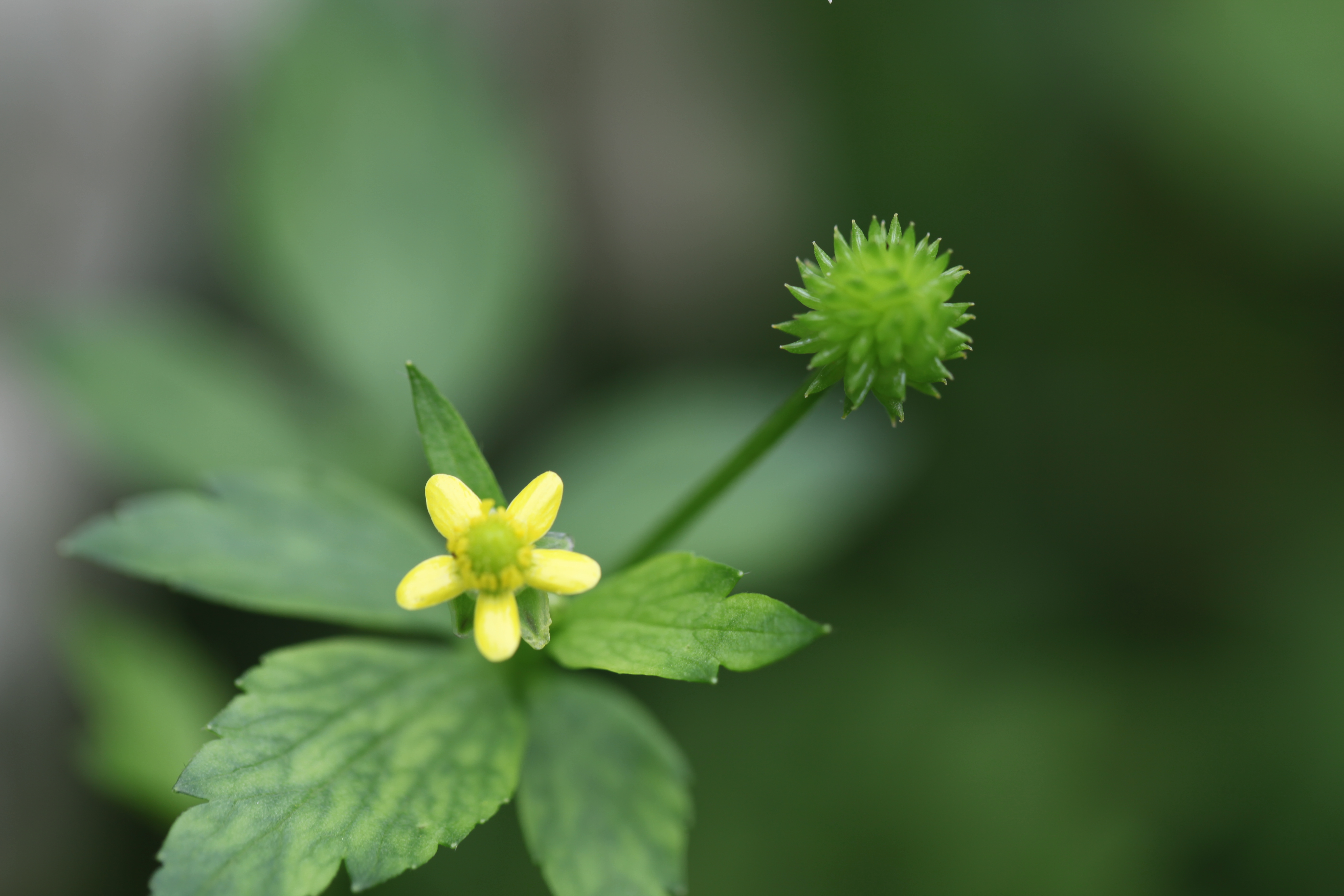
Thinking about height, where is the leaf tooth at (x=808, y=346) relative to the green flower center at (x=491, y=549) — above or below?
above

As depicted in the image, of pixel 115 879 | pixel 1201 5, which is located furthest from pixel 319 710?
pixel 1201 5

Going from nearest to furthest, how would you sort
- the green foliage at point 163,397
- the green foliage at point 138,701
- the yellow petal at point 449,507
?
the yellow petal at point 449,507 → the green foliage at point 138,701 → the green foliage at point 163,397

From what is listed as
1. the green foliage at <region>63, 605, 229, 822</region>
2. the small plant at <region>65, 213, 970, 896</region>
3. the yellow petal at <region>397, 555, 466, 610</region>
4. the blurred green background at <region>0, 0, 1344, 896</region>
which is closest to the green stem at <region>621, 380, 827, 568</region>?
the small plant at <region>65, 213, 970, 896</region>

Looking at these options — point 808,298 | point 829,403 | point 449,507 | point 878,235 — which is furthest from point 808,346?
point 829,403

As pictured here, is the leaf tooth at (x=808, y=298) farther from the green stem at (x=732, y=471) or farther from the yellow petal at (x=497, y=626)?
the yellow petal at (x=497, y=626)

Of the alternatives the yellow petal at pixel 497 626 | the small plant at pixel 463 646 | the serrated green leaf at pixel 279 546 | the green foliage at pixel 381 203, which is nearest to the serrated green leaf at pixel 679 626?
the small plant at pixel 463 646
